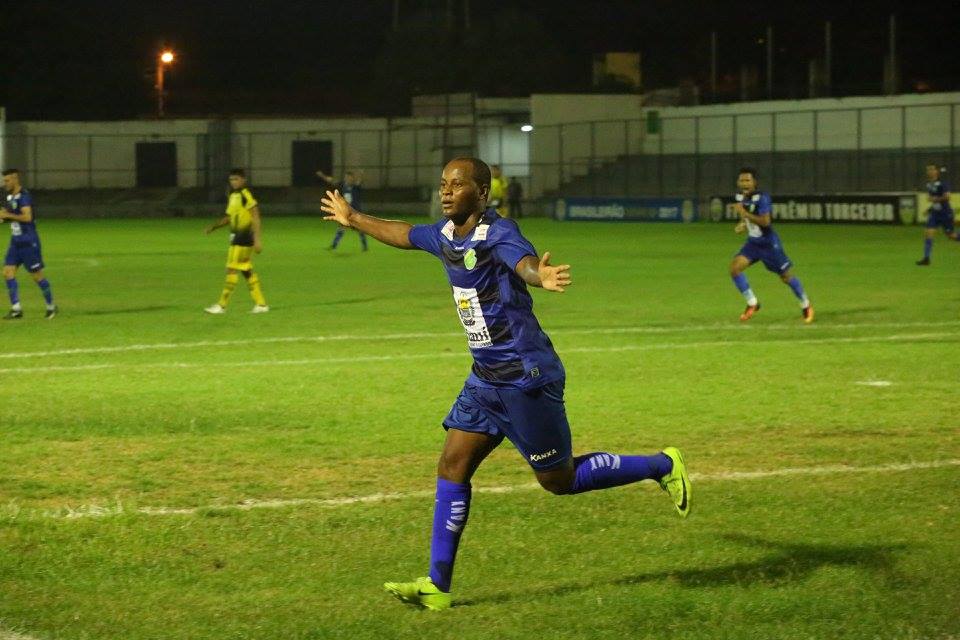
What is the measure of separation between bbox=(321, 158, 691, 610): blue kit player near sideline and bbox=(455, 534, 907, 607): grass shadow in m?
0.38

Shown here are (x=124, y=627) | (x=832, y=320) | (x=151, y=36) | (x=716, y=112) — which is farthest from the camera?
(x=151, y=36)

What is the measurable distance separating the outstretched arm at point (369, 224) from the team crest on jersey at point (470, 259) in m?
0.58

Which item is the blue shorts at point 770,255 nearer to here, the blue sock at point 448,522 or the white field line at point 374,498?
the white field line at point 374,498

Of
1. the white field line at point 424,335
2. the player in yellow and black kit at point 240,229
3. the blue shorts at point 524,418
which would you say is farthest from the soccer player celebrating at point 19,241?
the blue shorts at point 524,418

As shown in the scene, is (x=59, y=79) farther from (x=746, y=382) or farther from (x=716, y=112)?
(x=746, y=382)

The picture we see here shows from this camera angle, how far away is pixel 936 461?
927 centimetres

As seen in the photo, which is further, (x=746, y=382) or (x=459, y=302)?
(x=746, y=382)

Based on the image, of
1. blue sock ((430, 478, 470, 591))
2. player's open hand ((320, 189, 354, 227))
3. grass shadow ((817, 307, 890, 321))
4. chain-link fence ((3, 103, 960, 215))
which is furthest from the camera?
chain-link fence ((3, 103, 960, 215))

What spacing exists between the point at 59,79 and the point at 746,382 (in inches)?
3346

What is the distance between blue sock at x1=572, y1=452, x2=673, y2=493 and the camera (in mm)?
6711

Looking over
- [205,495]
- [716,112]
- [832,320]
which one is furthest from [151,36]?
[205,495]

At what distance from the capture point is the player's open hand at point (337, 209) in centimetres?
719

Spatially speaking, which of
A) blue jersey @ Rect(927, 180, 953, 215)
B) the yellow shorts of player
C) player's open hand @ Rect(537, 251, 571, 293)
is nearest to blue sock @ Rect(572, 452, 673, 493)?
player's open hand @ Rect(537, 251, 571, 293)

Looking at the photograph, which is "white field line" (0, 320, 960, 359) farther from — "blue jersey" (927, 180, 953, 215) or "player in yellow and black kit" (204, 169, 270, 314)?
"blue jersey" (927, 180, 953, 215)
